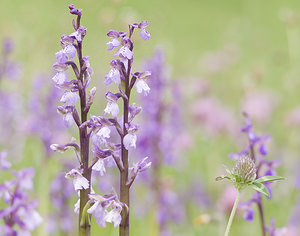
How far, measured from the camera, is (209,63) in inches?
300

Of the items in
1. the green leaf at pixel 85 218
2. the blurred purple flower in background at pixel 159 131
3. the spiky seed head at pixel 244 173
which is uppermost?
the blurred purple flower in background at pixel 159 131

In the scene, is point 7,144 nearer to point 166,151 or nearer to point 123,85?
point 166,151

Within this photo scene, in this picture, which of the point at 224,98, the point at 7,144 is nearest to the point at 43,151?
the point at 7,144

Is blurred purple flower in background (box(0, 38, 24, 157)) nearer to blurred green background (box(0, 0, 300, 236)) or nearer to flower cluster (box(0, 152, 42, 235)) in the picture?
blurred green background (box(0, 0, 300, 236))

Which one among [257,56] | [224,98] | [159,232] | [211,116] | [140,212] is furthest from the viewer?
[257,56]

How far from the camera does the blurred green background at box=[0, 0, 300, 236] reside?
4770mm

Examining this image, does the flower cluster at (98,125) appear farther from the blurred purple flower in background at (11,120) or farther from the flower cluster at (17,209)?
the blurred purple flower in background at (11,120)

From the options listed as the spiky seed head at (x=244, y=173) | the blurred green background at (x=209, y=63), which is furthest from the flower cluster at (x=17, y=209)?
the blurred green background at (x=209, y=63)

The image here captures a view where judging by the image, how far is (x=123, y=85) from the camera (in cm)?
166

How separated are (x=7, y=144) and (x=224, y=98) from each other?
393cm

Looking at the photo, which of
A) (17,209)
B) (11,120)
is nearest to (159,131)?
(17,209)

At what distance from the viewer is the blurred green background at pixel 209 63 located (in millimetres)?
4770

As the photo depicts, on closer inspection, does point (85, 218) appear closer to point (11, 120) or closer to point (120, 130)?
point (120, 130)

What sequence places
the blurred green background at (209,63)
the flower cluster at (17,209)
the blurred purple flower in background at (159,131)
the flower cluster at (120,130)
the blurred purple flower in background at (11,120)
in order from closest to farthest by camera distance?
the flower cluster at (120,130)
the flower cluster at (17,209)
the blurred purple flower in background at (159,131)
the blurred purple flower in background at (11,120)
the blurred green background at (209,63)
